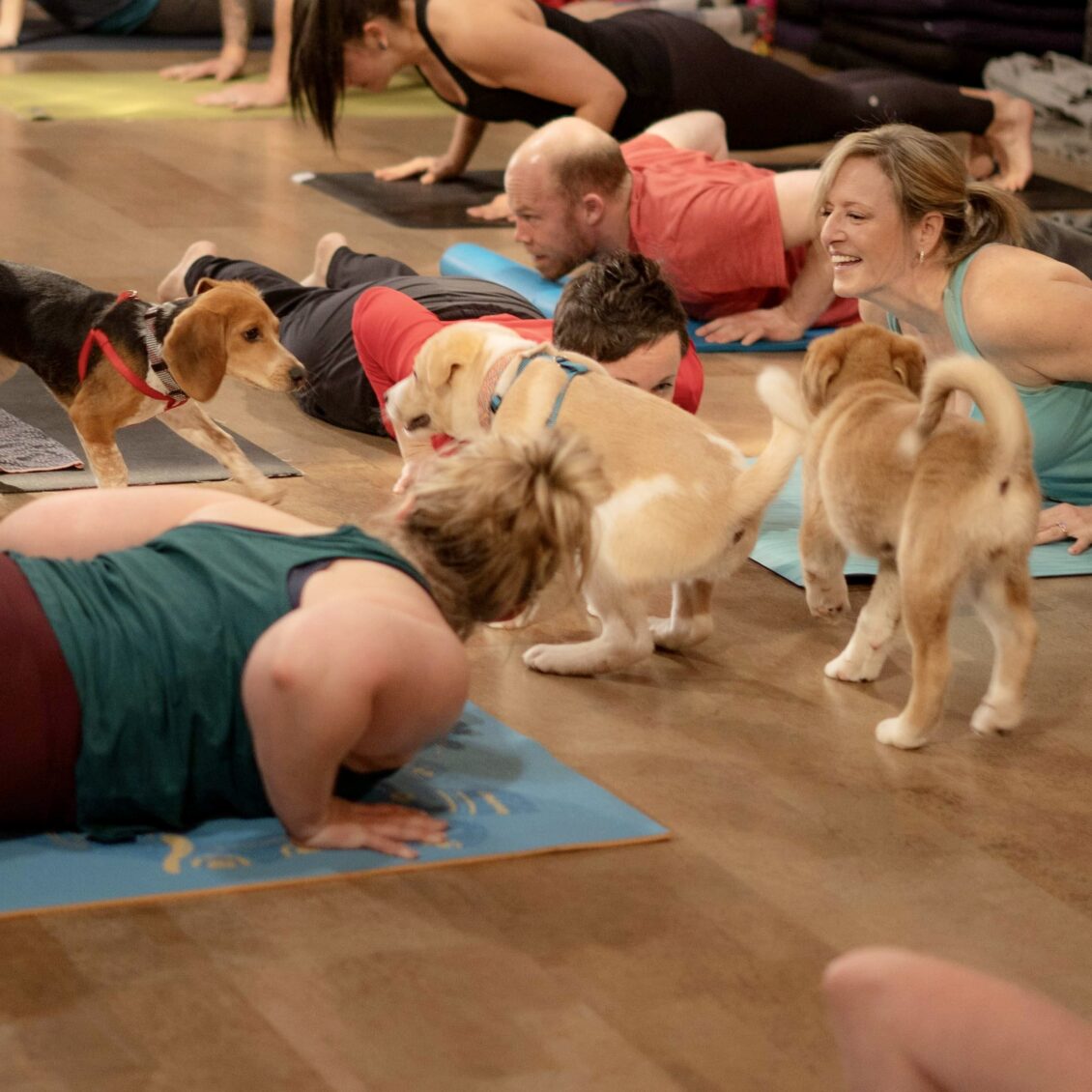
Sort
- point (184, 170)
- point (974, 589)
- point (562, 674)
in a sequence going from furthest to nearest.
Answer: point (184, 170) → point (562, 674) → point (974, 589)

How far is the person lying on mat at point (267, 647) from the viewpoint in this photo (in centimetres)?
199

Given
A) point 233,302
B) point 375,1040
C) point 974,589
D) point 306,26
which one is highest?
point 306,26

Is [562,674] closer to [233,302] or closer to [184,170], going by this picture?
[233,302]

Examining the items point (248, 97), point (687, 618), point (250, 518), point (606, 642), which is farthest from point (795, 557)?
point (248, 97)

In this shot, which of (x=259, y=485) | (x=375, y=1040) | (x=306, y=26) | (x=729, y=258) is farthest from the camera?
(x=306, y=26)

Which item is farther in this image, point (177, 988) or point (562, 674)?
point (562, 674)

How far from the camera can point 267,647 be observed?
1.96 metres

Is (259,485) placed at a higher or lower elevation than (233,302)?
lower

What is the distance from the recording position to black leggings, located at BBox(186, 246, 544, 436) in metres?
4.00

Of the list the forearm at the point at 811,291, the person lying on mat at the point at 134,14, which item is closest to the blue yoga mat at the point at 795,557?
the forearm at the point at 811,291

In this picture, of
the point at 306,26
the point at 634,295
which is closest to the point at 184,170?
the point at 306,26

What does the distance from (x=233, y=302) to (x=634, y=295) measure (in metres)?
0.83

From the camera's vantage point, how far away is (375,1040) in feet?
6.15

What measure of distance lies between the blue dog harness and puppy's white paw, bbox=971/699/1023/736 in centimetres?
86
